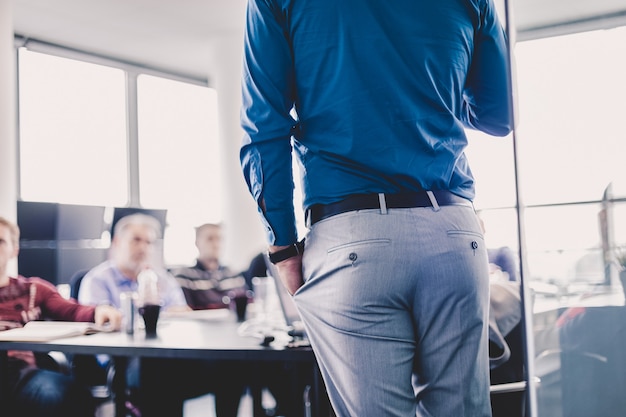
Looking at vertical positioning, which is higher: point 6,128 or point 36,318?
point 6,128

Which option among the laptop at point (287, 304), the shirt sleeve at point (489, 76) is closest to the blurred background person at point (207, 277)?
the laptop at point (287, 304)

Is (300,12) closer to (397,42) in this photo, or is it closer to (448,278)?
(397,42)

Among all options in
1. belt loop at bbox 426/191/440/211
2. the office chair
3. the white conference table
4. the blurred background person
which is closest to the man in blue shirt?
belt loop at bbox 426/191/440/211

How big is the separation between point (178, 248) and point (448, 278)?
6023 millimetres

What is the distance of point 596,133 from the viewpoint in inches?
40.8

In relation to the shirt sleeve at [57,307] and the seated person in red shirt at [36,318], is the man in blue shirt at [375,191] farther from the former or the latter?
the shirt sleeve at [57,307]

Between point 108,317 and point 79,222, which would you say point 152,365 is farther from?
point 79,222

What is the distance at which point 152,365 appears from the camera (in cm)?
230

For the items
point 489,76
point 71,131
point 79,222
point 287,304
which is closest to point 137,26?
point 71,131

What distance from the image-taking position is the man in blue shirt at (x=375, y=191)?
3.26 feet

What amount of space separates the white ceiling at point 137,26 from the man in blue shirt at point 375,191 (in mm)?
5038

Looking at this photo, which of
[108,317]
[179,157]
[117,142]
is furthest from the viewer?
[179,157]

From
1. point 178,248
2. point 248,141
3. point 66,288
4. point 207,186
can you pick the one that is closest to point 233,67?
point 207,186

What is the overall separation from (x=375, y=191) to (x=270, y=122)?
21cm
